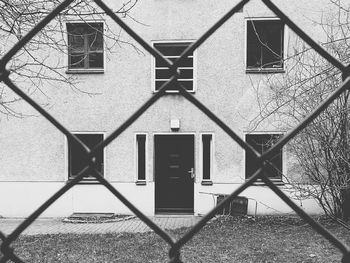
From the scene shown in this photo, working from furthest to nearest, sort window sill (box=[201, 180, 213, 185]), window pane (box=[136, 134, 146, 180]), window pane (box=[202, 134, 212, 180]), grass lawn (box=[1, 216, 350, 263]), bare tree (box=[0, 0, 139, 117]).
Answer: window pane (box=[136, 134, 146, 180]), window pane (box=[202, 134, 212, 180]), window sill (box=[201, 180, 213, 185]), grass lawn (box=[1, 216, 350, 263]), bare tree (box=[0, 0, 139, 117])

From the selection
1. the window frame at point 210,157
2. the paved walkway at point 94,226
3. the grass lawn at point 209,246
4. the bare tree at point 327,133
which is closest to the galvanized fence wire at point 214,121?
the bare tree at point 327,133

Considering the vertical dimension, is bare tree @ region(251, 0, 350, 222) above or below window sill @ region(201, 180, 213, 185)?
above

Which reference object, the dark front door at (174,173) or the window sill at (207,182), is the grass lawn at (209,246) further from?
the dark front door at (174,173)

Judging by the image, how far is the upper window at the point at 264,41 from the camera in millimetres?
12570

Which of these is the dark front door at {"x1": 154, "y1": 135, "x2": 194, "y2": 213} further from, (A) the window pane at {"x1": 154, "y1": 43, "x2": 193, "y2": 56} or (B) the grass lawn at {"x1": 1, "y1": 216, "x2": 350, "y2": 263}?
(A) the window pane at {"x1": 154, "y1": 43, "x2": 193, "y2": 56}

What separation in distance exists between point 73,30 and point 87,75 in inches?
57.4

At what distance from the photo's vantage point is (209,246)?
29.8 feet

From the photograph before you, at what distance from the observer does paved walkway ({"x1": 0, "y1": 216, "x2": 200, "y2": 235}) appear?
11.4m

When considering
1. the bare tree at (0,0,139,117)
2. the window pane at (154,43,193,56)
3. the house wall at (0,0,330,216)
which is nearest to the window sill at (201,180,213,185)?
the house wall at (0,0,330,216)

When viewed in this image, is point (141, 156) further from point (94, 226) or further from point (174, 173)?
point (94, 226)

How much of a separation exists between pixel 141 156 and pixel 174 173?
1.21 meters

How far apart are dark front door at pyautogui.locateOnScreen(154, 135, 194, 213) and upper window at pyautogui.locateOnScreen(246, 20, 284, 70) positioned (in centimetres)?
326

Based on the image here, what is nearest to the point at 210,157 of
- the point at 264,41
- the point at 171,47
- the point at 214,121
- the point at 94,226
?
the point at 171,47

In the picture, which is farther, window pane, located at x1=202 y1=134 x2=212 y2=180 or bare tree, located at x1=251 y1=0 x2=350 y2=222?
window pane, located at x1=202 y1=134 x2=212 y2=180
